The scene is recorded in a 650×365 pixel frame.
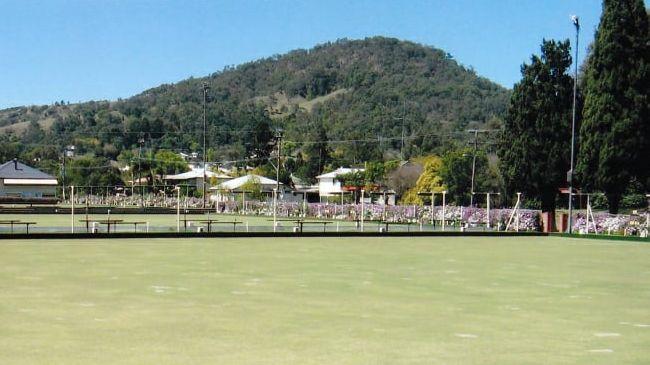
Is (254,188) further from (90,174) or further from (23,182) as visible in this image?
(90,174)

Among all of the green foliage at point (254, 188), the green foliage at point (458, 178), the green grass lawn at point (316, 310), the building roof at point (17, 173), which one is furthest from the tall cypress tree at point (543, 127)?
the building roof at point (17, 173)

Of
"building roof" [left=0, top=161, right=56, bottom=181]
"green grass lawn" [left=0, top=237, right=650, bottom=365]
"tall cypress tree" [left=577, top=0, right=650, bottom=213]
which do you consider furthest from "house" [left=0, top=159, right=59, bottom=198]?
"green grass lawn" [left=0, top=237, right=650, bottom=365]

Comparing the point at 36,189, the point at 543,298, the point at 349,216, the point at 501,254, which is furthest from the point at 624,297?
the point at 36,189

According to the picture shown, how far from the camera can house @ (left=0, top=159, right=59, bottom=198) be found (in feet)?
345

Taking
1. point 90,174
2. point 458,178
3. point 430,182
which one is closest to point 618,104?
point 458,178

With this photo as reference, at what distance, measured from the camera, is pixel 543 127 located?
149 ft

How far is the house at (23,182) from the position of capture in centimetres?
10525

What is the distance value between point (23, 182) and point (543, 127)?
76681mm

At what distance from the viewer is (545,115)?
4559cm

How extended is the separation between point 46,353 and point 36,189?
105 m

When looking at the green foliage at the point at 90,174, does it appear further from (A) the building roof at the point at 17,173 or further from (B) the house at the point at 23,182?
(B) the house at the point at 23,182

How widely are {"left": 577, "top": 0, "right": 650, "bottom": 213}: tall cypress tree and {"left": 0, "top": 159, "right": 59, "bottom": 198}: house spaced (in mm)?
78689

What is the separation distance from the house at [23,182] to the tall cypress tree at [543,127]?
7358 centimetres

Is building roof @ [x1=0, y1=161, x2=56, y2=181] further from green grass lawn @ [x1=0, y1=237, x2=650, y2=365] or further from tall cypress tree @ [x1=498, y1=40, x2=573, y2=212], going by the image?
green grass lawn @ [x1=0, y1=237, x2=650, y2=365]
